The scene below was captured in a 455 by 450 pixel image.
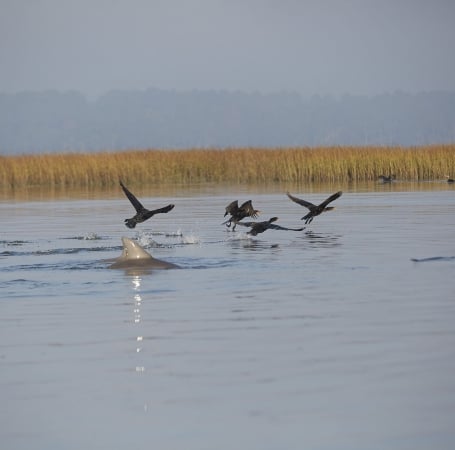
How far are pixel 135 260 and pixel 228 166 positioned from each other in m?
31.1

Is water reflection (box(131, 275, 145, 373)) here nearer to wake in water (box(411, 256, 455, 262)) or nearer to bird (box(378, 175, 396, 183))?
wake in water (box(411, 256, 455, 262))

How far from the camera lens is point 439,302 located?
1061 centimetres

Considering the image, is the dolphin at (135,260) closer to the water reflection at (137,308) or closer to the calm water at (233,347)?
the calm water at (233,347)

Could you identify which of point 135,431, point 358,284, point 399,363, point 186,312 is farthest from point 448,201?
point 135,431

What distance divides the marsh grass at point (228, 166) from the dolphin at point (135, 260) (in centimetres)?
2745

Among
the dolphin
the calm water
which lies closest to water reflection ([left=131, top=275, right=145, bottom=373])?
the calm water

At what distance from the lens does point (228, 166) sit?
44.8 m

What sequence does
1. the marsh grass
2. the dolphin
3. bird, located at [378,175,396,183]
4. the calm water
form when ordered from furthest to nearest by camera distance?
the marsh grass < bird, located at [378,175,396,183] < the dolphin < the calm water

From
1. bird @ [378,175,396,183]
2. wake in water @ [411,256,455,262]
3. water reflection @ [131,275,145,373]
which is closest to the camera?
water reflection @ [131,275,145,373]

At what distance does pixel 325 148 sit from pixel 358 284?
32.9m

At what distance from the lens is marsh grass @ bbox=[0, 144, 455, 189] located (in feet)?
136

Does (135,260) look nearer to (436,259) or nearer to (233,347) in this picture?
(436,259)

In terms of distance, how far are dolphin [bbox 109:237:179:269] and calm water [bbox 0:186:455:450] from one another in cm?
22

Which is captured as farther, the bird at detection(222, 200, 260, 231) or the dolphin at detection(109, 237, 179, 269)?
the bird at detection(222, 200, 260, 231)
